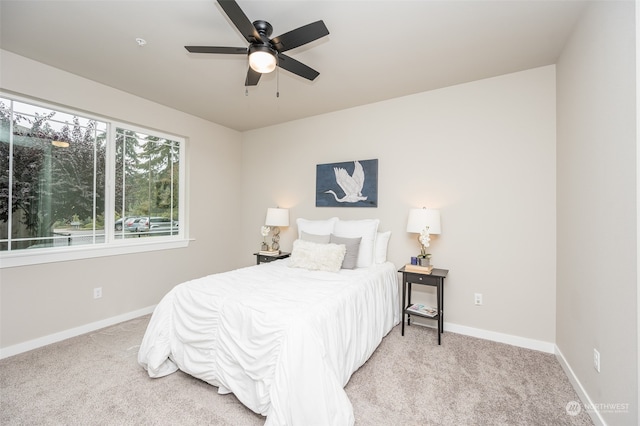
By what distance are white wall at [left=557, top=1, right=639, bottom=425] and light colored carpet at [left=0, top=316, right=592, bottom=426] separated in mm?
328

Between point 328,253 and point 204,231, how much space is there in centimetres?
224

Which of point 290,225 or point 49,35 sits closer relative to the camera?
point 49,35

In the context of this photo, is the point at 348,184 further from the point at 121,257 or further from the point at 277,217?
the point at 121,257

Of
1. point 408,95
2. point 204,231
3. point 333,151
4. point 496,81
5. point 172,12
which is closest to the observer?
point 172,12

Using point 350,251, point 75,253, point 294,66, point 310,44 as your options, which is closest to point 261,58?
point 294,66

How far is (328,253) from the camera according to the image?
9.68ft

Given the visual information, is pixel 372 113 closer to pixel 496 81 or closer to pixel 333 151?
pixel 333 151

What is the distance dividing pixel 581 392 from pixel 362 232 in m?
2.12

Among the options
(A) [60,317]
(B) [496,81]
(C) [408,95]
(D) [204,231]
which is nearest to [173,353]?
(A) [60,317]

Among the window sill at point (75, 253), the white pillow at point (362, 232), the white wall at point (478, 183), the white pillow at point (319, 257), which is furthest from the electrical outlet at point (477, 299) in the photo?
the window sill at point (75, 253)

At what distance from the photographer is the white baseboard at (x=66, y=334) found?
8.14ft

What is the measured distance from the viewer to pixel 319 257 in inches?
116

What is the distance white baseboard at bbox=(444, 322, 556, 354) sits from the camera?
2.59m

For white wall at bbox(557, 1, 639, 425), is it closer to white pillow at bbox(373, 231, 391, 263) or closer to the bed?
the bed
